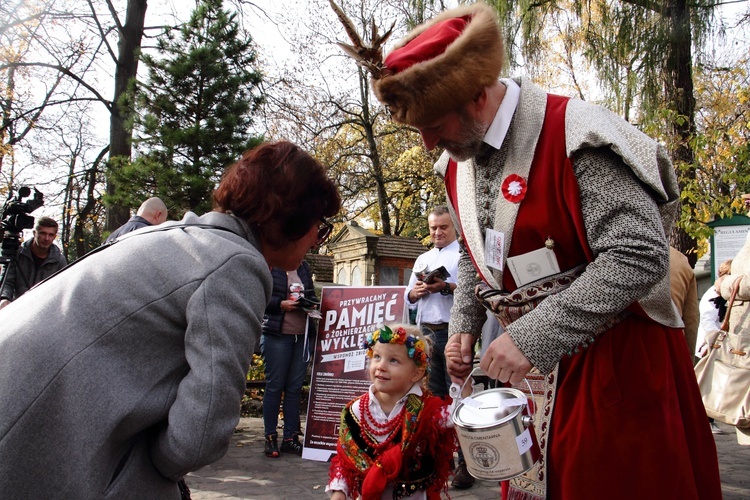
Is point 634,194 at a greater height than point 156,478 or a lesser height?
greater

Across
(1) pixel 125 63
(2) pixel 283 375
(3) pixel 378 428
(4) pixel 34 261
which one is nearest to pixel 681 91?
(2) pixel 283 375

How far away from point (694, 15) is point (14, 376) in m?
9.66

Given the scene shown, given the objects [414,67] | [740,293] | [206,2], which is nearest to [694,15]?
[740,293]

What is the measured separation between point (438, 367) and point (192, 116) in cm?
552

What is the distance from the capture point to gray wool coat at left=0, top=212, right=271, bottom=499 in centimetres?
143

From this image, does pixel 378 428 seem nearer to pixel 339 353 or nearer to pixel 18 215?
pixel 339 353

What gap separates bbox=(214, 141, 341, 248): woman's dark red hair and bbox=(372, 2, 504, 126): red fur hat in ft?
1.08

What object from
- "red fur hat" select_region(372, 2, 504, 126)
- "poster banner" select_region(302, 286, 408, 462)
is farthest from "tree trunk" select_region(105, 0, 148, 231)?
"red fur hat" select_region(372, 2, 504, 126)

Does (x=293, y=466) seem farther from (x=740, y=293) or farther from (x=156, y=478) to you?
(x=156, y=478)

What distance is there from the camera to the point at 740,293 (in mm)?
4594

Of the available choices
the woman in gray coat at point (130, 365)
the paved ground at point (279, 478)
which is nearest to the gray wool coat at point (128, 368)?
the woman in gray coat at point (130, 365)

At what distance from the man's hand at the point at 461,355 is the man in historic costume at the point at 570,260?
0.79ft

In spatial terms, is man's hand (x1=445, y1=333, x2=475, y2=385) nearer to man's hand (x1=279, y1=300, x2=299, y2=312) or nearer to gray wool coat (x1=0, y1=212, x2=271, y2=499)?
gray wool coat (x1=0, y1=212, x2=271, y2=499)

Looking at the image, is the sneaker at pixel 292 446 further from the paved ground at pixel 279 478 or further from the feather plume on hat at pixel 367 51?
the feather plume on hat at pixel 367 51
